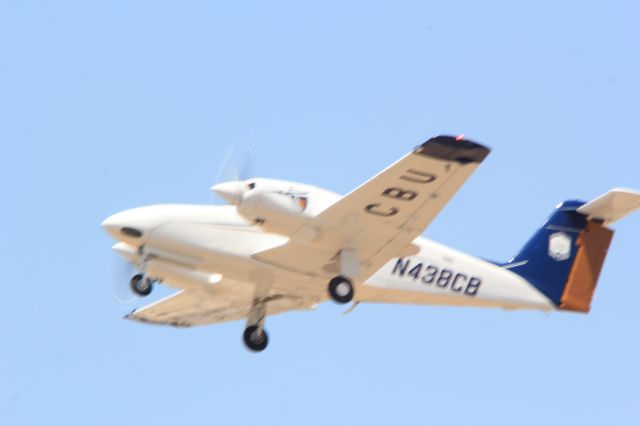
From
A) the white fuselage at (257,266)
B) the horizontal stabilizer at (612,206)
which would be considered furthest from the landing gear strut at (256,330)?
the horizontal stabilizer at (612,206)

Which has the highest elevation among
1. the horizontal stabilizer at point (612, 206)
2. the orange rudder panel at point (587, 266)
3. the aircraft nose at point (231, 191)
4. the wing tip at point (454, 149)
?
the wing tip at point (454, 149)

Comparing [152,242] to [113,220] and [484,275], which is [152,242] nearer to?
[113,220]

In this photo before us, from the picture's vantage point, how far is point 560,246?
110ft

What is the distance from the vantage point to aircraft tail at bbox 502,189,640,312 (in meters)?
32.7

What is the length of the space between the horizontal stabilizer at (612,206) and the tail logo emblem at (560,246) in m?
0.80

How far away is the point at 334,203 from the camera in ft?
92.7

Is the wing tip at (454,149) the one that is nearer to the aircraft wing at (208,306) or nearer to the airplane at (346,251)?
the airplane at (346,251)

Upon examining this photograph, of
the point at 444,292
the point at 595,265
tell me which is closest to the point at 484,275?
the point at 444,292

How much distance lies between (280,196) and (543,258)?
847 centimetres

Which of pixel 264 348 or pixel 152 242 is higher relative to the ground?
pixel 152 242

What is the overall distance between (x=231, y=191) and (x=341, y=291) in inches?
132

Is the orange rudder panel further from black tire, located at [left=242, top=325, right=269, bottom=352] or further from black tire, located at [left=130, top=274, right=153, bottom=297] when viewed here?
black tire, located at [left=130, top=274, right=153, bottom=297]

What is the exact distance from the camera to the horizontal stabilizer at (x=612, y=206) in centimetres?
3175

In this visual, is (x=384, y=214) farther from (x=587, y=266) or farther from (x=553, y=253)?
(x=587, y=266)
